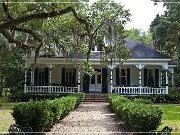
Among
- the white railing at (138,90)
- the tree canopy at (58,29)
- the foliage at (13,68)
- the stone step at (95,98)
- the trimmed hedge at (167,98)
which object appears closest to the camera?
the tree canopy at (58,29)

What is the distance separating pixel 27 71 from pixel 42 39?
17738mm

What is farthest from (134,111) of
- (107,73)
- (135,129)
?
(107,73)

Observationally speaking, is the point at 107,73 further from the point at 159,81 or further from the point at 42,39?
the point at 42,39

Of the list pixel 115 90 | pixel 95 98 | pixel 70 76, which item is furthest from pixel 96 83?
pixel 95 98

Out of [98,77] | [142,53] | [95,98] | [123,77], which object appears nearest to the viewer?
[95,98]

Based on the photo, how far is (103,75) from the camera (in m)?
37.8

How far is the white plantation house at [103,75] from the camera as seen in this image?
35.1 m

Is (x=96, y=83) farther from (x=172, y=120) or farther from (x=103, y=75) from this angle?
(x=172, y=120)

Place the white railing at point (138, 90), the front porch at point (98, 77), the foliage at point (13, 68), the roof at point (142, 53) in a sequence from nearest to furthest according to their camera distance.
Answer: the white railing at point (138, 90), the roof at point (142, 53), the front porch at point (98, 77), the foliage at point (13, 68)

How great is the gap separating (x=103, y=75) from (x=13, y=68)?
912 cm

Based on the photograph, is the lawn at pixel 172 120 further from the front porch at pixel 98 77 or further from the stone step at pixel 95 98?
the front porch at pixel 98 77

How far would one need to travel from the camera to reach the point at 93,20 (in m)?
24.9

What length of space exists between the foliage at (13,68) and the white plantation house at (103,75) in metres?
1.71

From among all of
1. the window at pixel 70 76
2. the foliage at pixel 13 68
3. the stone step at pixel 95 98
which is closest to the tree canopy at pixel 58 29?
the stone step at pixel 95 98
